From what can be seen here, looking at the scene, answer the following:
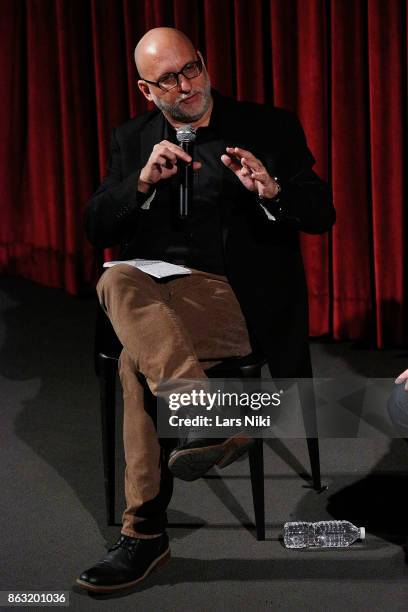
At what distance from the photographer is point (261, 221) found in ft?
7.90

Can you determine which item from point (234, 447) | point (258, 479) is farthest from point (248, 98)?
point (234, 447)

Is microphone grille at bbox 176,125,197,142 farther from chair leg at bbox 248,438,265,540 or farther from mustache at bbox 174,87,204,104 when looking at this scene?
chair leg at bbox 248,438,265,540

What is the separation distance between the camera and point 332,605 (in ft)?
6.44

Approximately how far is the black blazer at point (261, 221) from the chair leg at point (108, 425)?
0.33 meters

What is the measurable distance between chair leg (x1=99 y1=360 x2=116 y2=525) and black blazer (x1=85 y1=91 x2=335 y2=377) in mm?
331

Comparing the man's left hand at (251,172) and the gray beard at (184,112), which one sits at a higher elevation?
the gray beard at (184,112)

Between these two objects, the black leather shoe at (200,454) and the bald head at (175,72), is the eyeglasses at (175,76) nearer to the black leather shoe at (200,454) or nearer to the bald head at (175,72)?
the bald head at (175,72)

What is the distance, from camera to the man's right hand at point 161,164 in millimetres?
2127

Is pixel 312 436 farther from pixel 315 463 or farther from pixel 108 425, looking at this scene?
pixel 108 425

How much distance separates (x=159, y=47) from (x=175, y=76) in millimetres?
80

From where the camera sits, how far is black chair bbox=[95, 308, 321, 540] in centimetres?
221

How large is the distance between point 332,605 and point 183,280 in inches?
34.4

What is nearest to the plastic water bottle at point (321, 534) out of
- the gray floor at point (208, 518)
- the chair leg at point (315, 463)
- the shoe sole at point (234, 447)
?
the gray floor at point (208, 518)

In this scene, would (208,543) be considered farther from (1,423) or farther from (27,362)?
(27,362)
